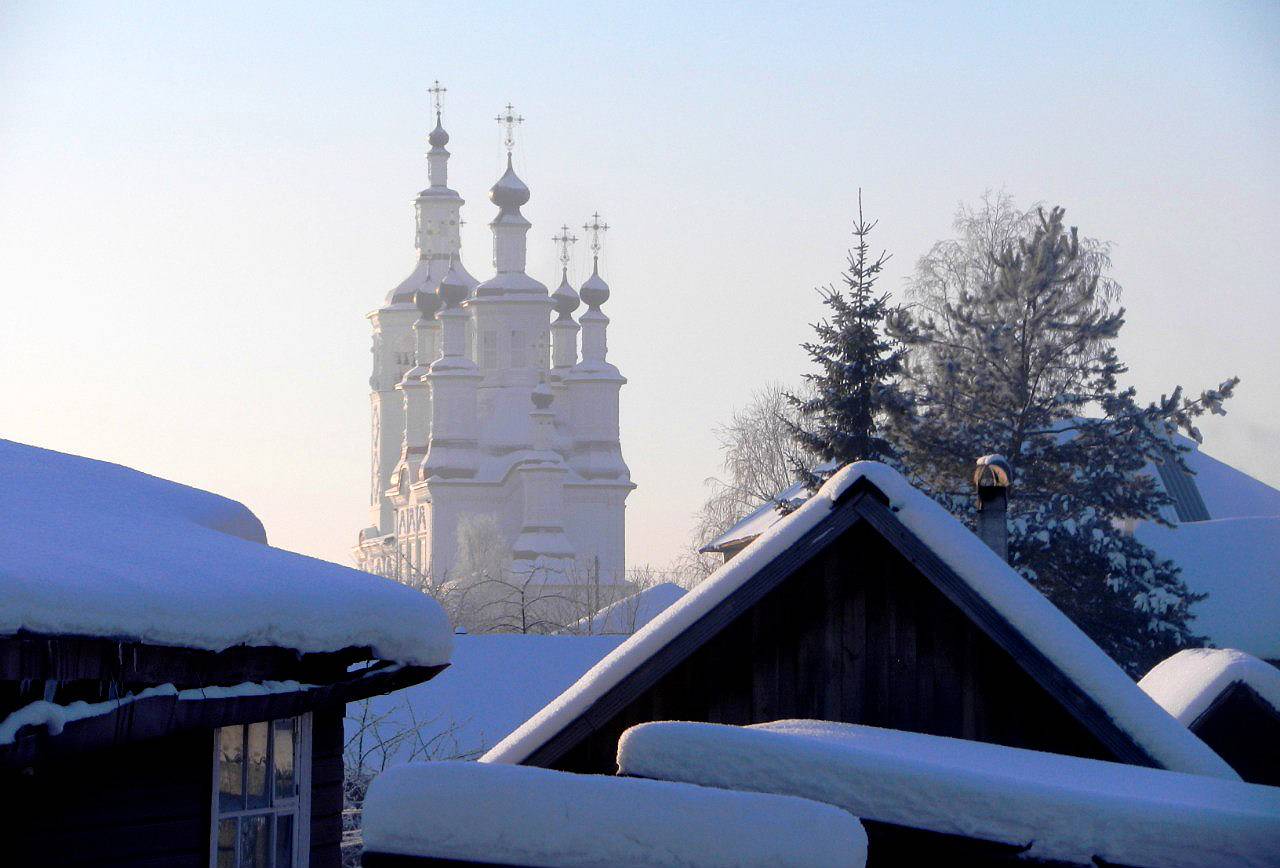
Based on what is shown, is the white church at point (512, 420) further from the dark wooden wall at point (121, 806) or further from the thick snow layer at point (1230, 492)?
the dark wooden wall at point (121, 806)

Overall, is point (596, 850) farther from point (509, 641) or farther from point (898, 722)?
point (509, 641)

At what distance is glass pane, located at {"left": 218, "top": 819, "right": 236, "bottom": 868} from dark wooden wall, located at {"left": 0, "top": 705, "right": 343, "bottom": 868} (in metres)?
0.16

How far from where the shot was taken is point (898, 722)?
359 inches

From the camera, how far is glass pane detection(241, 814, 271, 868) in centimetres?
783

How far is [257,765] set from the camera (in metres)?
7.96

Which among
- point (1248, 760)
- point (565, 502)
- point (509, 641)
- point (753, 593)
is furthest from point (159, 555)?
point (565, 502)

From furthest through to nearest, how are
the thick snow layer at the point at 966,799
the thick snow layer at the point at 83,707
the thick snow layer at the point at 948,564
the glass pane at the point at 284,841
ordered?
the thick snow layer at the point at 948,564, the glass pane at the point at 284,841, the thick snow layer at the point at 83,707, the thick snow layer at the point at 966,799

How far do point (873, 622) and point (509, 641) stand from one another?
15.4 meters

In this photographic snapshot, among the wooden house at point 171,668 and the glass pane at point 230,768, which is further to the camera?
the glass pane at point 230,768

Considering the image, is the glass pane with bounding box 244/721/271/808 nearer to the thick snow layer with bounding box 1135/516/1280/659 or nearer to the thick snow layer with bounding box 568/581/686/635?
the thick snow layer with bounding box 1135/516/1280/659

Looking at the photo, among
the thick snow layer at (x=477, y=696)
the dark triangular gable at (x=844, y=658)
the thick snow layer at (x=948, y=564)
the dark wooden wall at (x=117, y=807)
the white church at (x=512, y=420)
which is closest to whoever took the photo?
the dark wooden wall at (x=117, y=807)

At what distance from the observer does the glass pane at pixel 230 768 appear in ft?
25.1

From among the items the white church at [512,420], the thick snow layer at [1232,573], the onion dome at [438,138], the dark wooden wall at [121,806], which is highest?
the onion dome at [438,138]

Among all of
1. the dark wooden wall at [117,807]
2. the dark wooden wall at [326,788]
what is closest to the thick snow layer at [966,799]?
the dark wooden wall at [117,807]
